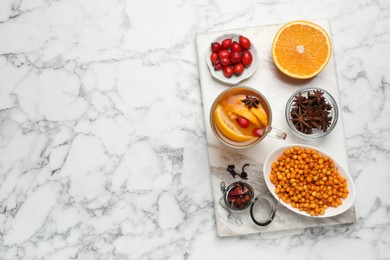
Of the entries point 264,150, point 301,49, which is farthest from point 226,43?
point 264,150

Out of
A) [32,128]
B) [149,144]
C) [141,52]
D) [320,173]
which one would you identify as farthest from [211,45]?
[32,128]

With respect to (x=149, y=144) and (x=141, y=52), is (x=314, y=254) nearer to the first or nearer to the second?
(x=149, y=144)

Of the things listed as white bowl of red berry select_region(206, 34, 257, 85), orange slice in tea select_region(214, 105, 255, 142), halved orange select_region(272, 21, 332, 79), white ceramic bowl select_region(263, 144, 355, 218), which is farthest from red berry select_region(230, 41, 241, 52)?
white ceramic bowl select_region(263, 144, 355, 218)

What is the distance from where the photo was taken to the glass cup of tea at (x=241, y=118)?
135 cm

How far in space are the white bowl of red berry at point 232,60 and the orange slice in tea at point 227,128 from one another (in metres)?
0.16

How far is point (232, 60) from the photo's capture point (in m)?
1.48

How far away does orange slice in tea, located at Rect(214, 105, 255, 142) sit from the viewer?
1.35 metres

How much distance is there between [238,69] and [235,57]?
4cm

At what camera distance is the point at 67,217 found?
1.58 m

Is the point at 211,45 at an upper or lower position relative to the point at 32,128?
upper

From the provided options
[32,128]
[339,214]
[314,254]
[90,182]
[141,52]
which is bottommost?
[314,254]

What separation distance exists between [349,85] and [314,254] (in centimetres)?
54

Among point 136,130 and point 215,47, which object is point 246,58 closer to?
point 215,47

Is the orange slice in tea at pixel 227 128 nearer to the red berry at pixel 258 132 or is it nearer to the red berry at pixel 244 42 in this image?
the red berry at pixel 258 132
